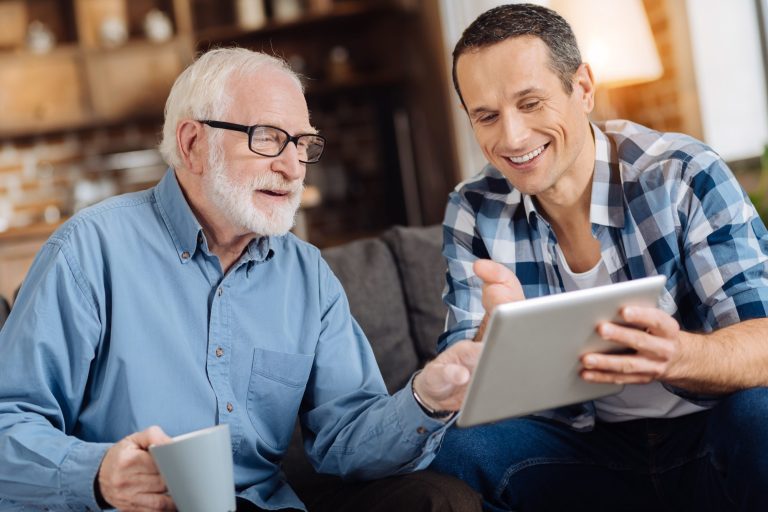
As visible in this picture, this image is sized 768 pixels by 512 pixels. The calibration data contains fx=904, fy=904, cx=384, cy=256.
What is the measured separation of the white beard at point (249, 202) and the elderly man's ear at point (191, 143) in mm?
40

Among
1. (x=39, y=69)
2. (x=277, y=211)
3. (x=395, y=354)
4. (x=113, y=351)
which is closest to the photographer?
(x=113, y=351)

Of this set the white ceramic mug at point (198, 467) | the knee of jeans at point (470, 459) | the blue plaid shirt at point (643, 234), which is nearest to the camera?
the white ceramic mug at point (198, 467)

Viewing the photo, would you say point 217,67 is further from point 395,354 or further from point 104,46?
point 104,46

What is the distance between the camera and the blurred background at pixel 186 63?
194 inches

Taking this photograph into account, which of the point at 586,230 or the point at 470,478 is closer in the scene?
the point at 470,478

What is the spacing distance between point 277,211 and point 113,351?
1.21 feet

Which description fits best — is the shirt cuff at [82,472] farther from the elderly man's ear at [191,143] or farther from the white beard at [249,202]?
A: the elderly man's ear at [191,143]

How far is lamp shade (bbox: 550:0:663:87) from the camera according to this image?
3066 millimetres

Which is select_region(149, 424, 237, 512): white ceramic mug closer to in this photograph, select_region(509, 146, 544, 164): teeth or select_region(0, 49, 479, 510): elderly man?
select_region(0, 49, 479, 510): elderly man

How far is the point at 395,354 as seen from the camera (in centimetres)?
213

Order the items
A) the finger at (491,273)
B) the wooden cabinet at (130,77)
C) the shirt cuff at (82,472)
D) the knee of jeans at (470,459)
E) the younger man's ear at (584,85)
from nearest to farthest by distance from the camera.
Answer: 1. the shirt cuff at (82,472)
2. the finger at (491,273)
3. the knee of jeans at (470,459)
4. the younger man's ear at (584,85)
5. the wooden cabinet at (130,77)

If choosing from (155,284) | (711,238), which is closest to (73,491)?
(155,284)

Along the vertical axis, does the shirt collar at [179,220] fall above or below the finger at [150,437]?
above

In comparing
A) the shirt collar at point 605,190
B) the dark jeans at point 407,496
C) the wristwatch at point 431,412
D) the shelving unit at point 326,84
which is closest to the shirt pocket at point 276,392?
the dark jeans at point 407,496
